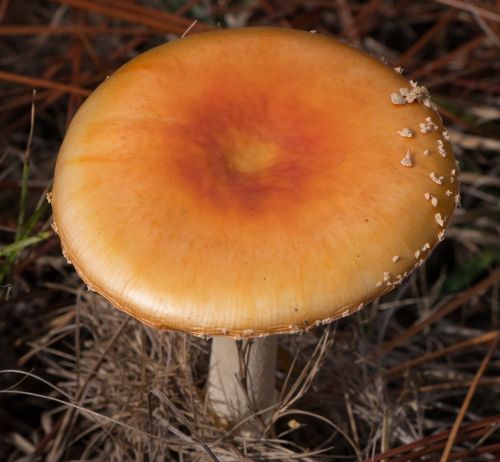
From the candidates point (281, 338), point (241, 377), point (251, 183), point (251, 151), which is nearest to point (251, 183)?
point (251, 183)

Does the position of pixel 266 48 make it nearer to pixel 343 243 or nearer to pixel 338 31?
pixel 343 243

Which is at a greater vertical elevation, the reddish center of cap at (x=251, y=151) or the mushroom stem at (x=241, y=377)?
the reddish center of cap at (x=251, y=151)

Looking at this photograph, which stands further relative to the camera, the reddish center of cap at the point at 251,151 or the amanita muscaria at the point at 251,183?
the reddish center of cap at the point at 251,151

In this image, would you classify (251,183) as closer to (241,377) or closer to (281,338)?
(241,377)

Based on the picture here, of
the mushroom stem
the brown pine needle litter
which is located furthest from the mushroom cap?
the mushroom stem

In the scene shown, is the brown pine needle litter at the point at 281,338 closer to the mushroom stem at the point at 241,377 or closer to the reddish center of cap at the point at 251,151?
the mushroom stem at the point at 241,377

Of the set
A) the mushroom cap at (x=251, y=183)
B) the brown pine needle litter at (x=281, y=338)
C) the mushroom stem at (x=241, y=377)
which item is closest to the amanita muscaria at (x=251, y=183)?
the mushroom cap at (x=251, y=183)

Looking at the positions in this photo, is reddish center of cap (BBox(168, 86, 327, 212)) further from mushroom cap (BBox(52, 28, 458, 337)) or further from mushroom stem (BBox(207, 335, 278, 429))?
mushroom stem (BBox(207, 335, 278, 429))
